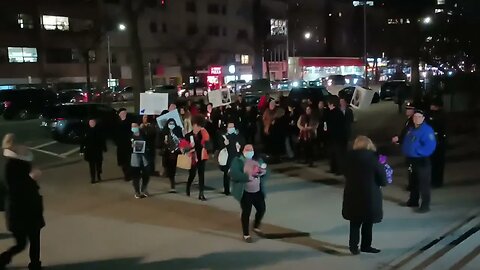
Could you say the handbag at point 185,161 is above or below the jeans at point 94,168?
above

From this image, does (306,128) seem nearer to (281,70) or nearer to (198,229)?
(198,229)

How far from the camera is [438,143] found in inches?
453

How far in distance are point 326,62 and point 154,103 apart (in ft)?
241

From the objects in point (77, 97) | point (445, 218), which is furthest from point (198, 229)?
point (77, 97)

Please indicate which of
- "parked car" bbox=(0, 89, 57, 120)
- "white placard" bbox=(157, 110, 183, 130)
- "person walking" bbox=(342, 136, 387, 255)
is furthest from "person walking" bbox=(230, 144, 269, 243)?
"parked car" bbox=(0, 89, 57, 120)

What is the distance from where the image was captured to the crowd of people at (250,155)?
6.94 m

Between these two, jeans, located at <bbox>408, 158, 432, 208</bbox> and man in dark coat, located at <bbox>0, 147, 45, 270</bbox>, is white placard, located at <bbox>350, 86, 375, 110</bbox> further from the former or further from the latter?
man in dark coat, located at <bbox>0, 147, 45, 270</bbox>

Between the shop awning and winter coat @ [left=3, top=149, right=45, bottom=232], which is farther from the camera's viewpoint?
the shop awning

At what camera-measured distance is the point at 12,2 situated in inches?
2432

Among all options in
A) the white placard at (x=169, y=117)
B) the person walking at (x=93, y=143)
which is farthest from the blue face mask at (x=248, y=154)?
the person walking at (x=93, y=143)

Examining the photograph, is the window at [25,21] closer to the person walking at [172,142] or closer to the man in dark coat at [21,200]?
the person walking at [172,142]

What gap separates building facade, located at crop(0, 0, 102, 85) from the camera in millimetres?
61562

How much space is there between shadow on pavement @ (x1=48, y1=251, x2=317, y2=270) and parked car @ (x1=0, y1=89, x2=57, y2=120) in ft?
94.8

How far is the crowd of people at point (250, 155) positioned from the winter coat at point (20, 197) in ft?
0.04
